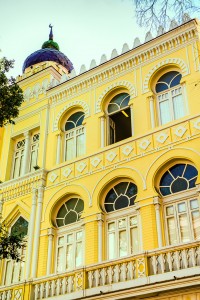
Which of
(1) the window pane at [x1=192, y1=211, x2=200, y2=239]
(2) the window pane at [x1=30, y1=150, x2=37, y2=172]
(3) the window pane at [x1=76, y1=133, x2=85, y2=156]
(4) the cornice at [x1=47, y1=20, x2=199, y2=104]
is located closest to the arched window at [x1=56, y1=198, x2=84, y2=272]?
(3) the window pane at [x1=76, y1=133, x2=85, y2=156]

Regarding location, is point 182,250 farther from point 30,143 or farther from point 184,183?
point 30,143

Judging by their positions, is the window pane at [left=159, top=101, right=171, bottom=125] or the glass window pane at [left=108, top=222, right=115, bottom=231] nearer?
the glass window pane at [left=108, top=222, right=115, bottom=231]

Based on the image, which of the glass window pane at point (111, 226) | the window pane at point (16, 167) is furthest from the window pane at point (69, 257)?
the window pane at point (16, 167)

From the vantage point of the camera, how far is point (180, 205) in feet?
42.9

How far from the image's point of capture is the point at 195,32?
15562 mm

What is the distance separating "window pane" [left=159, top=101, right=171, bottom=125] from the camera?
15.1m

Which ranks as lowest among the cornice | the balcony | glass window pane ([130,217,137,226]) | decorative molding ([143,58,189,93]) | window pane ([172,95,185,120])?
the balcony

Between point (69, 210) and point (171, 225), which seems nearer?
point (171, 225)

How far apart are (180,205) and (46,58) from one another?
40.4 feet

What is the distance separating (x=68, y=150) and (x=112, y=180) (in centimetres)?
335

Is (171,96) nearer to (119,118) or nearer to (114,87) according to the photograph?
(119,118)

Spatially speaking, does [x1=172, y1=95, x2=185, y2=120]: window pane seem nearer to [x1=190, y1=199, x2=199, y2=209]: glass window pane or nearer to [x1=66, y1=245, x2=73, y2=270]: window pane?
[x1=190, y1=199, x2=199, y2=209]: glass window pane

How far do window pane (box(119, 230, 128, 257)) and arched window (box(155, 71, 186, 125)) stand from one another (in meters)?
4.13

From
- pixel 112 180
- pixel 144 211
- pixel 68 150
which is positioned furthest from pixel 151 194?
pixel 68 150
